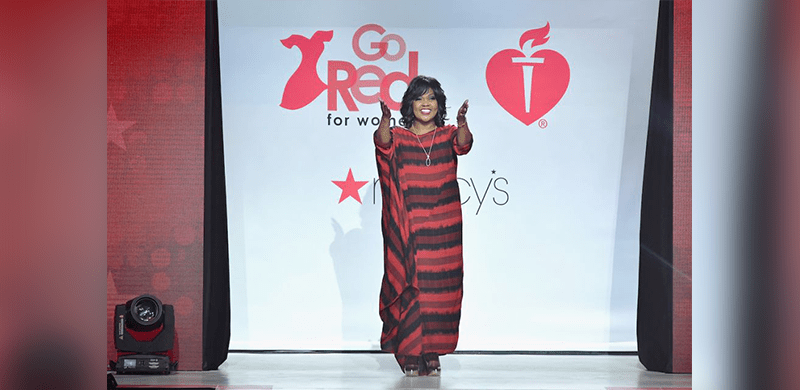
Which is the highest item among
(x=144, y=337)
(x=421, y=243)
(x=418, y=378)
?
(x=421, y=243)

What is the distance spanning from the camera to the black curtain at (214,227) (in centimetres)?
433

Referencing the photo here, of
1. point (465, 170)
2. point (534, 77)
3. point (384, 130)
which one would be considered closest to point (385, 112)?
point (384, 130)

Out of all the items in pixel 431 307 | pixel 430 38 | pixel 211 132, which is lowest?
pixel 431 307

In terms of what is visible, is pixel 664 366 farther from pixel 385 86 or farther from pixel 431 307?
pixel 385 86

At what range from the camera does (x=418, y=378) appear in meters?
4.10

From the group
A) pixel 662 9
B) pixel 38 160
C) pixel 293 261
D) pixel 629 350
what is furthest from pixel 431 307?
pixel 38 160

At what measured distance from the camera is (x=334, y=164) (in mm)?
Result: 4398

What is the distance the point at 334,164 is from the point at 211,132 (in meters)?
0.68

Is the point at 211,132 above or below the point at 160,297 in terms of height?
above

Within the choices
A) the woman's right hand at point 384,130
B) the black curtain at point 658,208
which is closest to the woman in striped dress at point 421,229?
the woman's right hand at point 384,130

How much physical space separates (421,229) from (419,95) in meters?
0.69

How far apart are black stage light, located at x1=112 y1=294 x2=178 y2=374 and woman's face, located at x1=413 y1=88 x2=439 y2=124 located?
1.59 metres

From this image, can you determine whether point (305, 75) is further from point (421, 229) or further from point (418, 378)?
point (418, 378)

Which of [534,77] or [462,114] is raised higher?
[534,77]
